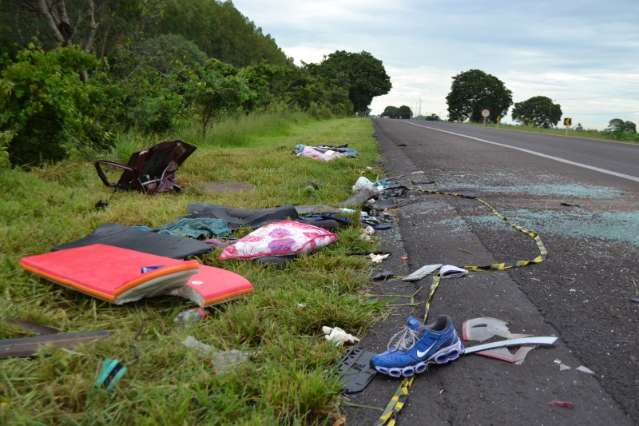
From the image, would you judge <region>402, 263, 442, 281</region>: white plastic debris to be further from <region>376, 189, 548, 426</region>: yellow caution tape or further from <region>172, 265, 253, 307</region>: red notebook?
<region>172, 265, 253, 307</region>: red notebook

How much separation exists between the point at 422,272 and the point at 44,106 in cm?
448

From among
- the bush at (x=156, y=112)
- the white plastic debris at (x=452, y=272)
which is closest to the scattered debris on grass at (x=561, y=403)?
the white plastic debris at (x=452, y=272)

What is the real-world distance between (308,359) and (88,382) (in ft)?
2.29

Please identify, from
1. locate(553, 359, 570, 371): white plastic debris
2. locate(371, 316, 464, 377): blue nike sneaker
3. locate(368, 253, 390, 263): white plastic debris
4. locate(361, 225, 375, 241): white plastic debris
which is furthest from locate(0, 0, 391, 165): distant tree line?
locate(553, 359, 570, 371): white plastic debris

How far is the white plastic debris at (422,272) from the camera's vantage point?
2613mm

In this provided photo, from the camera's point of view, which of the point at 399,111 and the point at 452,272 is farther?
the point at 399,111

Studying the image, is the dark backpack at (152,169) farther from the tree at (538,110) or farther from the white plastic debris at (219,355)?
the tree at (538,110)

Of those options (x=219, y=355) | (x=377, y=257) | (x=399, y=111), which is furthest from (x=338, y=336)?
(x=399, y=111)

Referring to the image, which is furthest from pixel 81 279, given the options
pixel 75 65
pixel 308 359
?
pixel 75 65

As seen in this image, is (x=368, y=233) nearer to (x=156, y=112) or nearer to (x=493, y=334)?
(x=493, y=334)

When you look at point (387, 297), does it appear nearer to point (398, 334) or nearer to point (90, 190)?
point (398, 334)

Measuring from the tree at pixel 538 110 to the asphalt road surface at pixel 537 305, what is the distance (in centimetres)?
12084

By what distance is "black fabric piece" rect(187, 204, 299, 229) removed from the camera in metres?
3.62

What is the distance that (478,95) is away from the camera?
10425 cm
